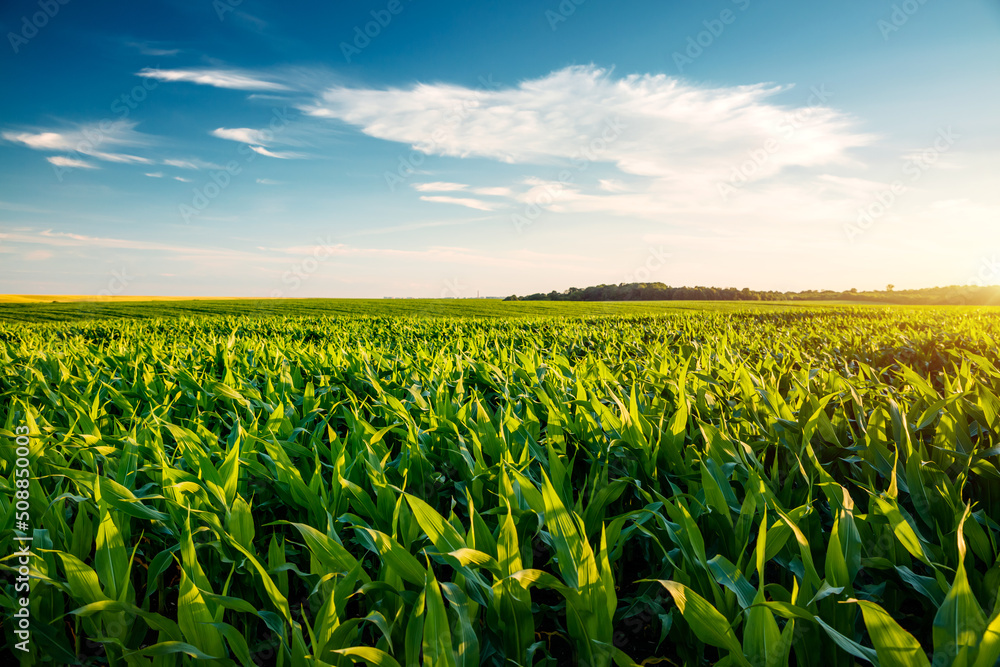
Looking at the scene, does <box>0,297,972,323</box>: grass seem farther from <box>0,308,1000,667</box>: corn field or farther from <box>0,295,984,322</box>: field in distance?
<box>0,308,1000,667</box>: corn field

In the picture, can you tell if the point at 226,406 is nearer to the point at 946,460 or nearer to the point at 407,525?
the point at 407,525

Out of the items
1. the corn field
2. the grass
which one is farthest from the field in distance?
the corn field

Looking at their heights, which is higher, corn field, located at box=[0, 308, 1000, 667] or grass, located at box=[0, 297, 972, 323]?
grass, located at box=[0, 297, 972, 323]

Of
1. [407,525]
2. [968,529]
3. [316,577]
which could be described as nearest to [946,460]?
[968,529]

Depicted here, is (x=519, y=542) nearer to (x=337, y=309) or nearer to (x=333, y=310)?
(x=333, y=310)

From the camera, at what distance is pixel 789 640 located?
40.9 inches

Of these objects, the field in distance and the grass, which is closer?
the grass

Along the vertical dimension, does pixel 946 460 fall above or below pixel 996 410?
below

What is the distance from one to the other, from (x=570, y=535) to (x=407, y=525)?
52 cm

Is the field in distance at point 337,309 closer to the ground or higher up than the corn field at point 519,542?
higher up

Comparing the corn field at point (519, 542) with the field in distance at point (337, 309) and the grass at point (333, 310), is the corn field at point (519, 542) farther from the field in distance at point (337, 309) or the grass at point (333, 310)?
the field in distance at point (337, 309)

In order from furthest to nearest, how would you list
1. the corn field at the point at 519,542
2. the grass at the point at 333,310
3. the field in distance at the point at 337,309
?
the field in distance at the point at 337,309 → the grass at the point at 333,310 → the corn field at the point at 519,542

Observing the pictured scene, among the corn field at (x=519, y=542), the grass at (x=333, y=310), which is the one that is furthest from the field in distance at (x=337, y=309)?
the corn field at (x=519, y=542)

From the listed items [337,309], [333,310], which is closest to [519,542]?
[333,310]
